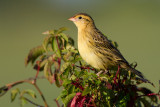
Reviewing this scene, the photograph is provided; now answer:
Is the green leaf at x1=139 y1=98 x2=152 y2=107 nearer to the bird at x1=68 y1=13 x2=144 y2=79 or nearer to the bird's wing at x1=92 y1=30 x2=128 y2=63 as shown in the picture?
the bird at x1=68 y1=13 x2=144 y2=79

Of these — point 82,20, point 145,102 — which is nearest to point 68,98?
point 145,102

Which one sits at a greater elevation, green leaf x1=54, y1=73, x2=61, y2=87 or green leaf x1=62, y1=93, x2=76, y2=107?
green leaf x1=54, y1=73, x2=61, y2=87

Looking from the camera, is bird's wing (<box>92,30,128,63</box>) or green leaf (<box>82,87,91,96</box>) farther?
bird's wing (<box>92,30,128,63</box>)

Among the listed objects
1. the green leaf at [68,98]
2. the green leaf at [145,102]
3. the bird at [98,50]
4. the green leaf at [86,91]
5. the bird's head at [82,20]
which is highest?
the bird's head at [82,20]

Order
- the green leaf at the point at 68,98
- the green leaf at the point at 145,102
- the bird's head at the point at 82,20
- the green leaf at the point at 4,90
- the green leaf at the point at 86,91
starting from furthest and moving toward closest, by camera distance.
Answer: the bird's head at the point at 82,20, the green leaf at the point at 4,90, the green leaf at the point at 145,102, the green leaf at the point at 68,98, the green leaf at the point at 86,91

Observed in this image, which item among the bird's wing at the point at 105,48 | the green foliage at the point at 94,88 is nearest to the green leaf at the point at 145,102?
the green foliage at the point at 94,88

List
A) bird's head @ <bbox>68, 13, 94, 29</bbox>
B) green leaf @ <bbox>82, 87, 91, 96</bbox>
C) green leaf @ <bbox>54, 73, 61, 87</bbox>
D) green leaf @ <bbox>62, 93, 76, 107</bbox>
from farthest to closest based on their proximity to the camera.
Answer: bird's head @ <bbox>68, 13, 94, 29</bbox> < green leaf @ <bbox>54, 73, 61, 87</bbox> < green leaf @ <bbox>62, 93, 76, 107</bbox> < green leaf @ <bbox>82, 87, 91, 96</bbox>

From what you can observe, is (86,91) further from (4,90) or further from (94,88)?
(4,90)

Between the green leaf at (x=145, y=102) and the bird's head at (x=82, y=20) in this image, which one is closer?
the green leaf at (x=145, y=102)

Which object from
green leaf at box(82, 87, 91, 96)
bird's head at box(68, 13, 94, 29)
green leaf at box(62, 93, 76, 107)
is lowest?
green leaf at box(62, 93, 76, 107)

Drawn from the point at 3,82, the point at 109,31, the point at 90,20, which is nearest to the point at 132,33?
the point at 109,31

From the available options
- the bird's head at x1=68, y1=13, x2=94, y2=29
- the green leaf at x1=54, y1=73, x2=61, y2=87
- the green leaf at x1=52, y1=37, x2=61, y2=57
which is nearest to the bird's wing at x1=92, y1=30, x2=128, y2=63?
the bird's head at x1=68, y1=13, x2=94, y2=29

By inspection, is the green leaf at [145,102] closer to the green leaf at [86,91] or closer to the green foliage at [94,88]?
the green foliage at [94,88]

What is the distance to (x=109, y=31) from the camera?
74.6 ft
